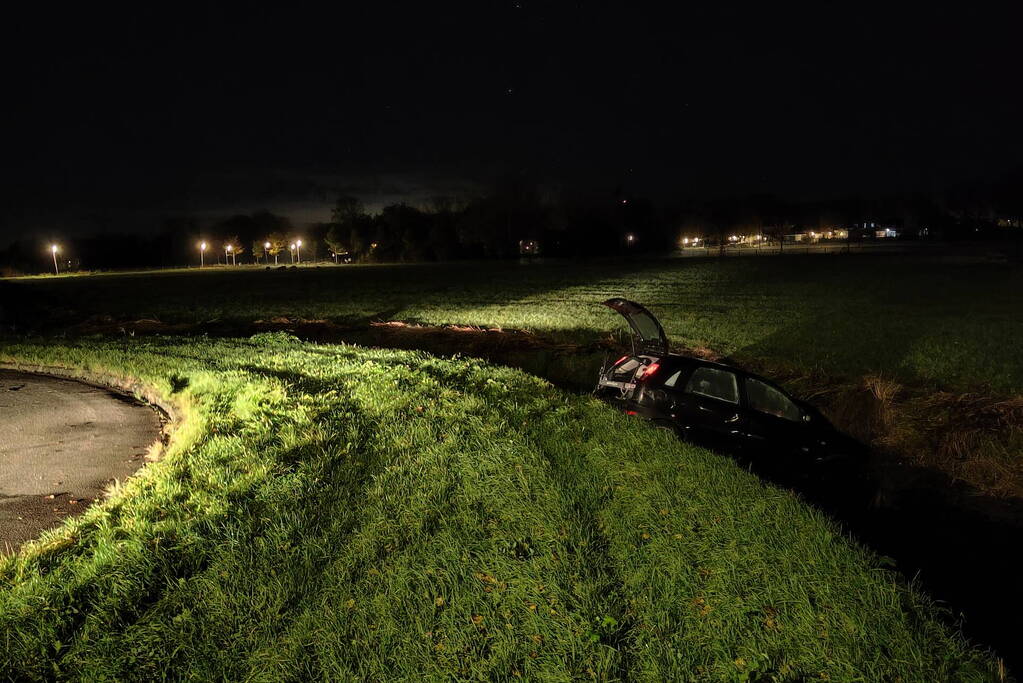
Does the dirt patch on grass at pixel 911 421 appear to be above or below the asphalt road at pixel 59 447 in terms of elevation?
below

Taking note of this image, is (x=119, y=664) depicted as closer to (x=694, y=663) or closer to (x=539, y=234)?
(x=694, y=663)

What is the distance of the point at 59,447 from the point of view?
27.3ft

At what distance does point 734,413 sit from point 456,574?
16.6 ft

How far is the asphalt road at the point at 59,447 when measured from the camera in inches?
250

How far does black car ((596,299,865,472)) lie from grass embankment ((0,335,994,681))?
3.68ft

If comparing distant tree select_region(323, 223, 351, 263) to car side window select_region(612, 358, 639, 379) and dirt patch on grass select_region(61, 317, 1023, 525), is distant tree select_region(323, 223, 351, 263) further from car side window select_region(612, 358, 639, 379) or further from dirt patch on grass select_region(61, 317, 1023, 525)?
car side window select_region(612, 358, 639, 379)

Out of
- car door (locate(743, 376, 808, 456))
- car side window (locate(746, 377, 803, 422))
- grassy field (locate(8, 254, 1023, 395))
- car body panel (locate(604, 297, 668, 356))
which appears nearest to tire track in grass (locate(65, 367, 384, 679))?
car door (locate(743, 376, 808, 456))

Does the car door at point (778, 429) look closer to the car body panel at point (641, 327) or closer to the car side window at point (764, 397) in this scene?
the car side window at point (764, 397)

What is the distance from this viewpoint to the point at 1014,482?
9.01 m

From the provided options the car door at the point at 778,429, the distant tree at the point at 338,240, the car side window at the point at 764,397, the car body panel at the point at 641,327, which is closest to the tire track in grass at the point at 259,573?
the car door at the point at 778,429

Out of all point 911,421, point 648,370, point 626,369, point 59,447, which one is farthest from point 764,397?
point 59,447

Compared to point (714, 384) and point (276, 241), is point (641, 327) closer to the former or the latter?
point (714, 384)

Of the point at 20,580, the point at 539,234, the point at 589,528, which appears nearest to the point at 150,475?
the point at 20,580

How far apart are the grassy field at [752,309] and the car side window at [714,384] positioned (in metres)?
6.13
